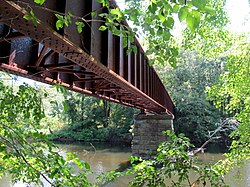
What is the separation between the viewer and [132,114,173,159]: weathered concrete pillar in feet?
66.4

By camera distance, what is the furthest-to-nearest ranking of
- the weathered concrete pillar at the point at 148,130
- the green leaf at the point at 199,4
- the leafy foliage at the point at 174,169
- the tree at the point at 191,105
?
the tree at the point at 191,105
the weathered concrete pillar at the point at 148,130
the leafy foliage at the point at 174,169
the green leaf at the point at 199,4

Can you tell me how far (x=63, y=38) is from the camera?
10.4 feet

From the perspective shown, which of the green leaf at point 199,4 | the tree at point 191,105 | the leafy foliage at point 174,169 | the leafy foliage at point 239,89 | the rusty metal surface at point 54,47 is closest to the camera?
the green leaf at point 199,4

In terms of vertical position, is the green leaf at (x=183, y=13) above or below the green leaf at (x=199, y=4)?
below

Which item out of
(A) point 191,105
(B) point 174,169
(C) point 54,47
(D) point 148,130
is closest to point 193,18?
(B) point 174,169

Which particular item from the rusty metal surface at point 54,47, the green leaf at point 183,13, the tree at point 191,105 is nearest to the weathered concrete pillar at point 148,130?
the tree at point 191,105

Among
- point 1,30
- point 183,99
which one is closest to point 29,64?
point 1,30

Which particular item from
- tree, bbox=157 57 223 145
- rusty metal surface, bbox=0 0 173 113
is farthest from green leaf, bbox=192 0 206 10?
tree, bbox=157 57 223 145

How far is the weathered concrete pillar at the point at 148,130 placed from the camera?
2025cm

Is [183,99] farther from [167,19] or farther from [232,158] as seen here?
[167,19]

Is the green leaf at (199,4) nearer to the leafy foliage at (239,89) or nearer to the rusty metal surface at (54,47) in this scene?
the rusty metal surface at (54,47)

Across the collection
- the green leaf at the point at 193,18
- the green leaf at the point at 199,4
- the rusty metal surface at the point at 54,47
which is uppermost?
the rusty metal surface at the point at 54,47

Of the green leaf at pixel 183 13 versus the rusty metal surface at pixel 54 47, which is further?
the rusty metal surface at pixel 54 47

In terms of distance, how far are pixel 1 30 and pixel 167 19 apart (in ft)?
10.2
